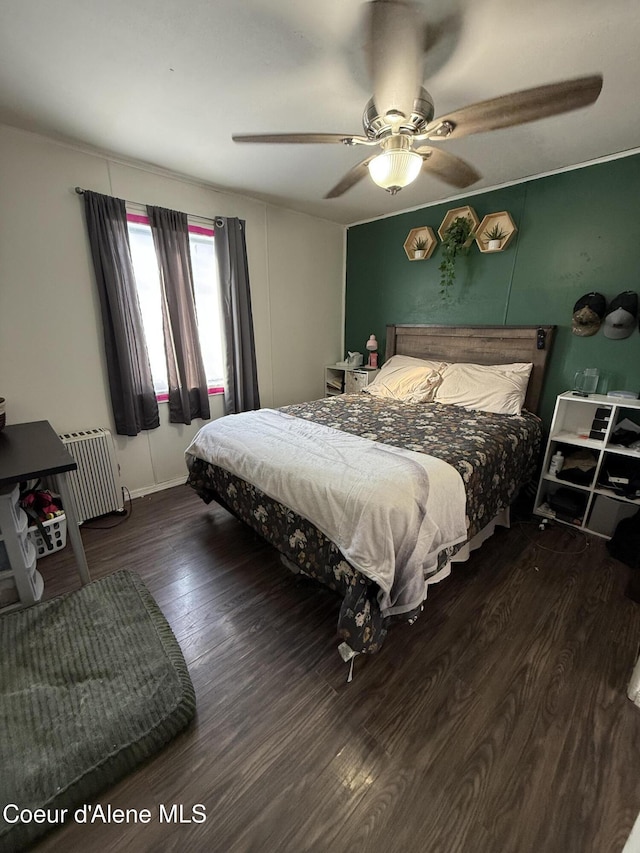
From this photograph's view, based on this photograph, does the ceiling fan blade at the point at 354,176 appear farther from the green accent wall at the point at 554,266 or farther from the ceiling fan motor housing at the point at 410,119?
the green accent wall at the point at 554,266

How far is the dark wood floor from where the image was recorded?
3.30ft

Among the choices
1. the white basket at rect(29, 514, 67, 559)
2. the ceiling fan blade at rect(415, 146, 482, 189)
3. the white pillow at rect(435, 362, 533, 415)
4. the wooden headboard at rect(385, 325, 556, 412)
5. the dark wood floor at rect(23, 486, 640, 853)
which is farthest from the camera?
the wooden headboard at rect(385, 325, 556, 412)

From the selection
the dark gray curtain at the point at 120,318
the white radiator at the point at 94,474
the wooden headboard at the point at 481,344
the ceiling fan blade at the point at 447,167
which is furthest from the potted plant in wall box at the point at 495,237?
the white radiator at the point at 94,474

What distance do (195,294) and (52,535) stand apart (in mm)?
2112

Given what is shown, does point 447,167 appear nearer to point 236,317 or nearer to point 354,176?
Answer: point 354,176

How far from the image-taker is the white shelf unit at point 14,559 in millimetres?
1499

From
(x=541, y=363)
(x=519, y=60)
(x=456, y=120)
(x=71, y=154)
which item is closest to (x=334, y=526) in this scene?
(x=456, y=120)

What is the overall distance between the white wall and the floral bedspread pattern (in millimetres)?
880

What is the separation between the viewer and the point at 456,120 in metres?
1.43

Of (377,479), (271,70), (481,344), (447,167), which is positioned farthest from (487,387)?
(271,70)

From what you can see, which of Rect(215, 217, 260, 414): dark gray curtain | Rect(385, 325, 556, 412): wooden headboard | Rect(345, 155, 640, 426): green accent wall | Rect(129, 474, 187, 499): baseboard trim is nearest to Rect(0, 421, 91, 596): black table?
Rect(129, 474, 187, 499): baseboard trim

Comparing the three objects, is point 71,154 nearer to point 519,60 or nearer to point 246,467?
point 246,467

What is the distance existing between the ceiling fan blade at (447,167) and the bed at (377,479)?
1.42 meters

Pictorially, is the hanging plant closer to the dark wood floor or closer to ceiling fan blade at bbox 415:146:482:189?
ceiling fan blade at bbox 415:146:482:189
